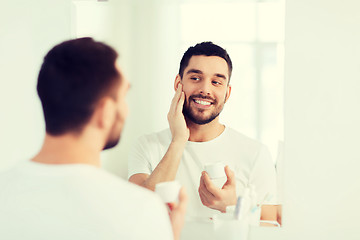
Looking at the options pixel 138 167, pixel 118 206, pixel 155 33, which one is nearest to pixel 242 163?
pixel 138 167

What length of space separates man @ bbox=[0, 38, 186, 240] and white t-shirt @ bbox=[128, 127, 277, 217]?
538mm

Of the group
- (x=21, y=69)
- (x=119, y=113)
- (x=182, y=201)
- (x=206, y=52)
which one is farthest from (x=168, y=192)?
(x=21, y=69)

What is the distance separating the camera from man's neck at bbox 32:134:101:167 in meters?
0.86

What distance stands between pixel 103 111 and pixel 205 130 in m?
0.63

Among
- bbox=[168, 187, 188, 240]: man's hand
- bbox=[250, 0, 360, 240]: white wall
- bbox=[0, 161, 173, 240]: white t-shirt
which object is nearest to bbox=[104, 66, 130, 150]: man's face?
bbox=[0, 161, 173, 240]: white t-shirt

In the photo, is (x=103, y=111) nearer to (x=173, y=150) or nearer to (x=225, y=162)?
(x=173, y=150)

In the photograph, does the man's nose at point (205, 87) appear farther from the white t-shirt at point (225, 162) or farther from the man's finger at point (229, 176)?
the man's finger at point (229, 176)

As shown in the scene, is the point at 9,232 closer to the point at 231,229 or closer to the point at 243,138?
the point at 231,229

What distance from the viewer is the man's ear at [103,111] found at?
0.89m

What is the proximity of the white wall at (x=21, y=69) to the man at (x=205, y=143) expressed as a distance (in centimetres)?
53

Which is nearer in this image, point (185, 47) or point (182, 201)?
point (182, 201)

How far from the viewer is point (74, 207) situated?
80 cm

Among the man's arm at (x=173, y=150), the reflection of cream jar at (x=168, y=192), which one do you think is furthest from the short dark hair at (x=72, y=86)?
the man's arm at (x=173, y=150)

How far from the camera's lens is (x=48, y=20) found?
1592 millimetres
